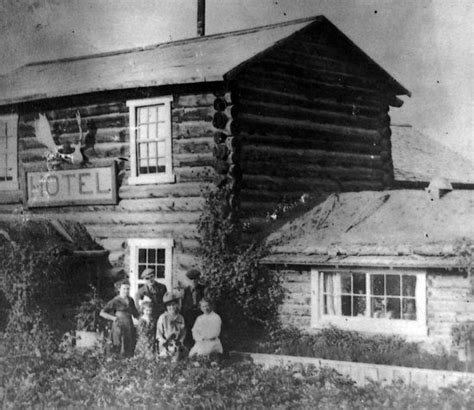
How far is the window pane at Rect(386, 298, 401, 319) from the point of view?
13.1 m

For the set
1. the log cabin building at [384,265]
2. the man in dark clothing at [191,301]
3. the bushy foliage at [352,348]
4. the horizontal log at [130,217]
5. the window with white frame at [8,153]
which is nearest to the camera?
the bushy foliage at [352,348]

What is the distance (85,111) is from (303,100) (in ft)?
16.9

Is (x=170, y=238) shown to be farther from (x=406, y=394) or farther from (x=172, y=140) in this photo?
(x=406, y=394)

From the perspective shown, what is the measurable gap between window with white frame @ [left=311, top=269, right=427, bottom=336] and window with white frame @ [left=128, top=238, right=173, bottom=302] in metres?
3.39

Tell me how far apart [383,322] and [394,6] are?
5605 mm

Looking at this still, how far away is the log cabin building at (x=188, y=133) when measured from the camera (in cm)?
1531

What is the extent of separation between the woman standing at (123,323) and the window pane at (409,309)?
496 cm

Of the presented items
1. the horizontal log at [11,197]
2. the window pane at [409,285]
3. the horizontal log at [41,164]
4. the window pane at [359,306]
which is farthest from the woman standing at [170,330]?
the horizontal log at [11,197]

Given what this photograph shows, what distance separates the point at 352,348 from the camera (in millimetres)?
12742

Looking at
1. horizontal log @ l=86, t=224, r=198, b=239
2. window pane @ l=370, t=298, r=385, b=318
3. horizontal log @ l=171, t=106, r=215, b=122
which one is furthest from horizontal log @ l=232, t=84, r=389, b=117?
window pane @ l=370, t=298, r=385, b=318

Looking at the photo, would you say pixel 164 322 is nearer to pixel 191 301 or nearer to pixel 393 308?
pixel 191 301

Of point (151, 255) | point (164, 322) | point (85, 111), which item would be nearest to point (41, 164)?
point (85, 111)

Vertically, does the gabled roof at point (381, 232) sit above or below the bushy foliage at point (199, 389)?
above

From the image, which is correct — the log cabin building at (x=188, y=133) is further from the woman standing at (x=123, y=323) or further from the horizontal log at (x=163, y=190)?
the woman standing at (x=123, y=323)
